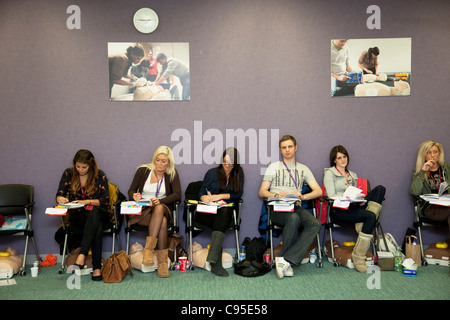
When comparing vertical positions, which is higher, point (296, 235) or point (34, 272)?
point (296, 235)

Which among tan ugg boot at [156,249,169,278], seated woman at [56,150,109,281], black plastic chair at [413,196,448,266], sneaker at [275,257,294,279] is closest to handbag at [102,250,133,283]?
seated woman at [56,150,109,281]

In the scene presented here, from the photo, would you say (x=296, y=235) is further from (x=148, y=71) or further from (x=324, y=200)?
(x=148, y=71)

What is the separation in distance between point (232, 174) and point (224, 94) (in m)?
1.00

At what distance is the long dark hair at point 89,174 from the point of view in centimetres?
400

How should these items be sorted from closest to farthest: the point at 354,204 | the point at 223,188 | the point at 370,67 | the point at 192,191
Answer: the point at 354,204
the point at 223,188
the point at 192,191
the point at 370,67

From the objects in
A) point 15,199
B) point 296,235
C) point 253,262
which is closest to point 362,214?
point 296,235

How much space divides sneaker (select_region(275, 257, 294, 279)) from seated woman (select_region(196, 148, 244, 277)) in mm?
652

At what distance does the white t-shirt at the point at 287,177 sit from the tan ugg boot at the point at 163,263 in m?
1.40

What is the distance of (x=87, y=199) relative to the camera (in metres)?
4.05

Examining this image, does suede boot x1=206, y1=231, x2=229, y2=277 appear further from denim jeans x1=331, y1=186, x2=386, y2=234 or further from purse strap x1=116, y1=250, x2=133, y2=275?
denim jeans x1=331, y1=186, x2=386, y2=234

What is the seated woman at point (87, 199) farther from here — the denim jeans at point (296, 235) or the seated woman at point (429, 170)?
the seated woman at point (429, 170)

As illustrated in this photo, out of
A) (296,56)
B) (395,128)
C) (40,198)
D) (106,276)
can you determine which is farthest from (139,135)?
(395,128)

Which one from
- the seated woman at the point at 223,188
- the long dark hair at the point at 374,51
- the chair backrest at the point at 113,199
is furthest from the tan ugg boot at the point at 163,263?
the long dark hair at the point at 374,51

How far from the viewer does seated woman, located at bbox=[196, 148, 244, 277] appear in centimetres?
406
